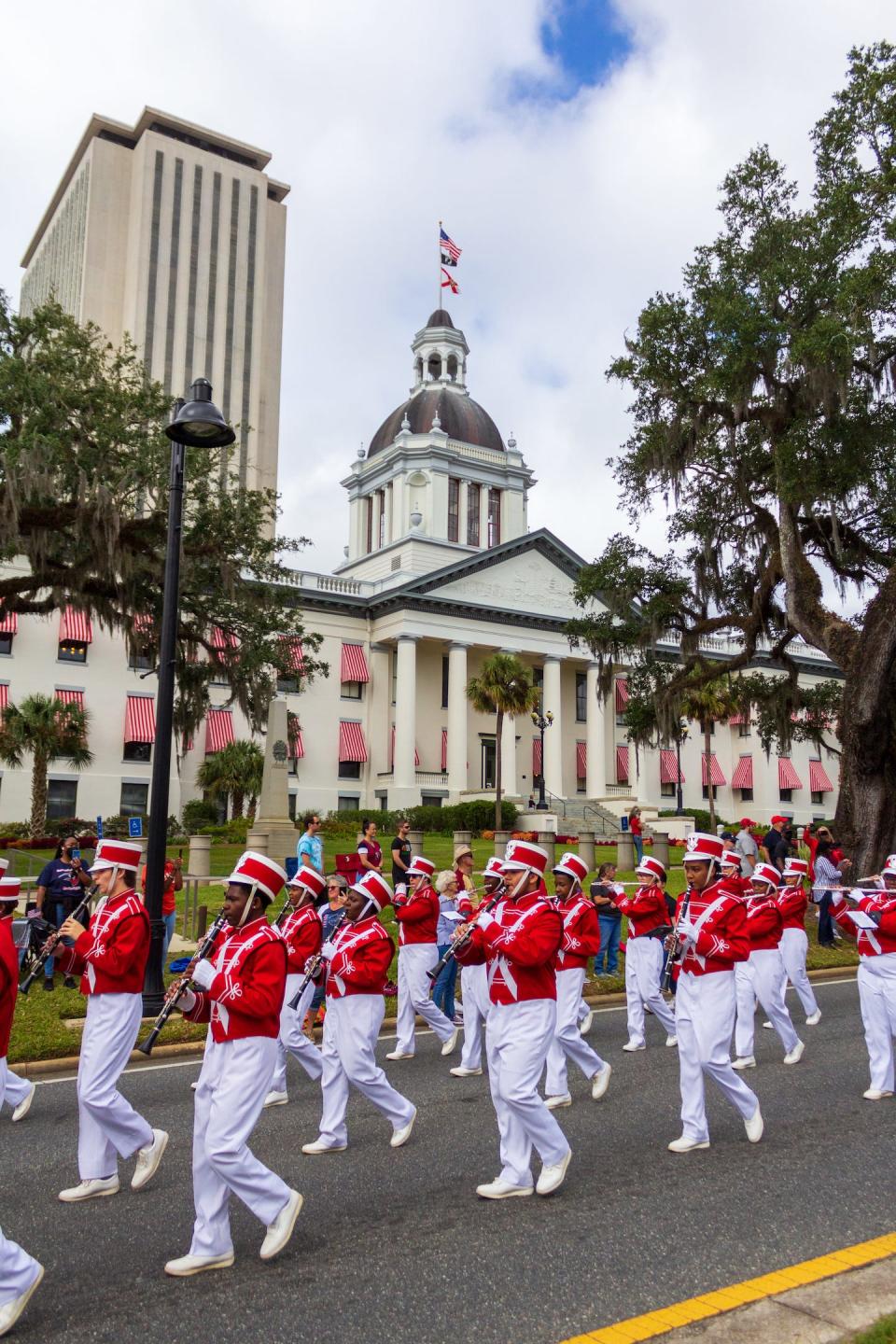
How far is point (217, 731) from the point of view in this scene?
48312 mm

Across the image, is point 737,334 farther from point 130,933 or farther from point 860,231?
point 130,933

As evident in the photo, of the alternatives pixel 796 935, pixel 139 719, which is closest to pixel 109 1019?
pixel 796 935

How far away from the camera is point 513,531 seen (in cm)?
6781

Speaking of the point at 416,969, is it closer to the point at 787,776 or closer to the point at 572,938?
the point at 572,938

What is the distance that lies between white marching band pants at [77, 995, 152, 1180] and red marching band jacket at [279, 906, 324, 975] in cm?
224

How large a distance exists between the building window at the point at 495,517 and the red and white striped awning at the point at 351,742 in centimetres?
1822

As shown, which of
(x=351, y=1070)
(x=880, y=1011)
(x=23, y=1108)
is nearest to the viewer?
(x=351, y=1070)

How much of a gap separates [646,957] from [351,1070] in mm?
5232

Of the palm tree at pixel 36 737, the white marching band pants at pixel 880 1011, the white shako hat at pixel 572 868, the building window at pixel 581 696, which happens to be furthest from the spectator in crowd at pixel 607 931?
the building window at pixel 581 696

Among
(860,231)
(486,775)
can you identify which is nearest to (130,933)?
(860,231)

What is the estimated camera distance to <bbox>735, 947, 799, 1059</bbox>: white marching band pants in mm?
10875

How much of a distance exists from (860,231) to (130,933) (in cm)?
1993

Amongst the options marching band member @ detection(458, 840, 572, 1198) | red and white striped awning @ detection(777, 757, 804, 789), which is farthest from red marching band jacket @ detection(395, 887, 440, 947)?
red and white striped awning @ detection(777, 757, 804, 789)

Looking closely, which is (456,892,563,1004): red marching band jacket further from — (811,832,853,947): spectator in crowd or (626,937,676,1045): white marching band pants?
(811,832,853,947): spectator in crowd
